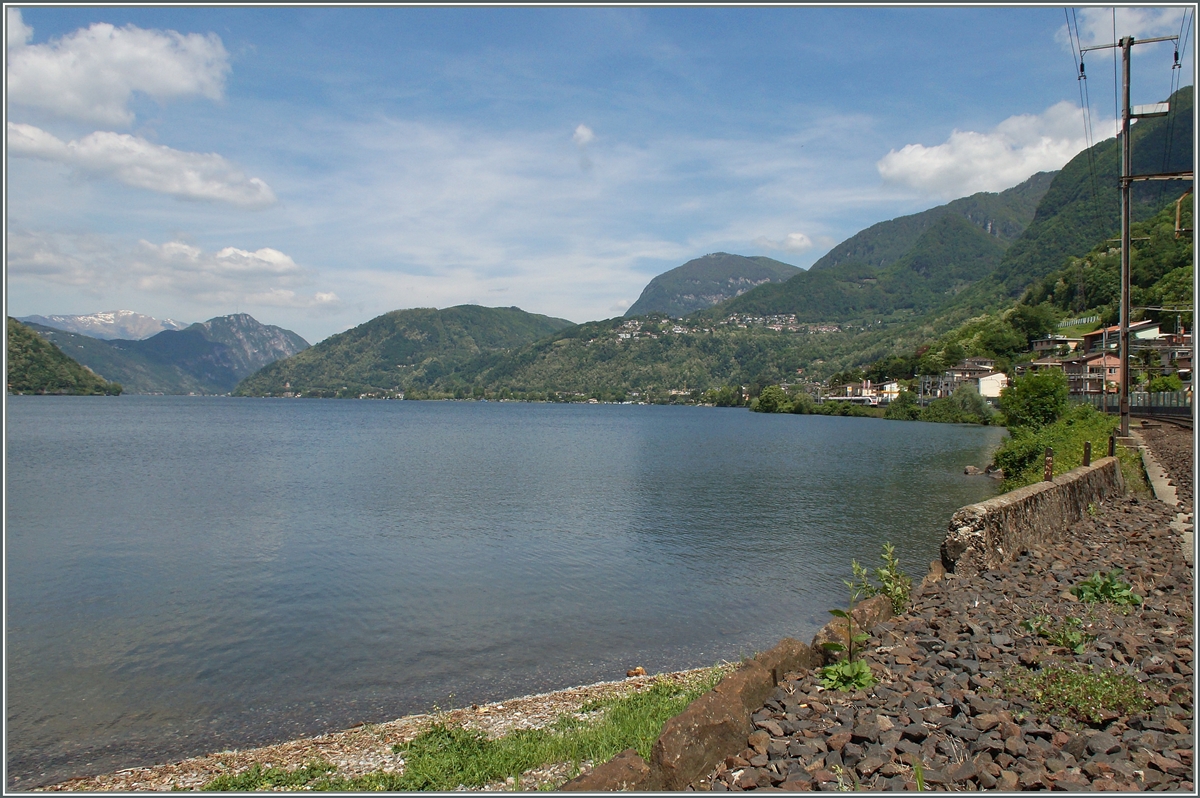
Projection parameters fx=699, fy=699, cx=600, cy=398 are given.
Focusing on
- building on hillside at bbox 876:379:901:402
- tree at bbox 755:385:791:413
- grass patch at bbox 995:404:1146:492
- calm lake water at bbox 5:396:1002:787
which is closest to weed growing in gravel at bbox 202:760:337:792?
calm lake water at bbox 5:396:1002:787

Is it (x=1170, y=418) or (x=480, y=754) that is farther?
(x=1170, y=418)

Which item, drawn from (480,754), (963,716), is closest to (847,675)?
(963,716)

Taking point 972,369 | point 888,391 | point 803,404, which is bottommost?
point 803,404

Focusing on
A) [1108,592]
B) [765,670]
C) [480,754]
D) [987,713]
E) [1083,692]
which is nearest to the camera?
Answer: [1083,692]

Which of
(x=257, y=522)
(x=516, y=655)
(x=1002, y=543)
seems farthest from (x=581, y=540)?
(x=1002, y=543)

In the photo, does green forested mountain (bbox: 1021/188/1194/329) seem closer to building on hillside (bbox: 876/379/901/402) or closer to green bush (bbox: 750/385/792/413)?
building on hillside (bbox: 876/379/901/402)

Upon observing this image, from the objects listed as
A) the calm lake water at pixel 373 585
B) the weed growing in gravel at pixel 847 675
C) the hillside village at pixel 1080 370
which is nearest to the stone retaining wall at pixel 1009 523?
the calm lake water at pixel 373 585

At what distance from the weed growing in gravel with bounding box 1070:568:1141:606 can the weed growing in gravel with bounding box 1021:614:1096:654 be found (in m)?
1.25

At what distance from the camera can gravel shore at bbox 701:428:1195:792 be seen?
16.5 feet

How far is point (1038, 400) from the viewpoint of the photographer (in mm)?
42156

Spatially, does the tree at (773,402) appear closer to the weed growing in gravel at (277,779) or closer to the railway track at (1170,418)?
the railway track at (1170,418)

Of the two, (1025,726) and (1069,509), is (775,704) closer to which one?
(1025,726)

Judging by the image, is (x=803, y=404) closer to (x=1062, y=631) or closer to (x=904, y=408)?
(x=904, y=408)

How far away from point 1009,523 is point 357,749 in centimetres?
1094
